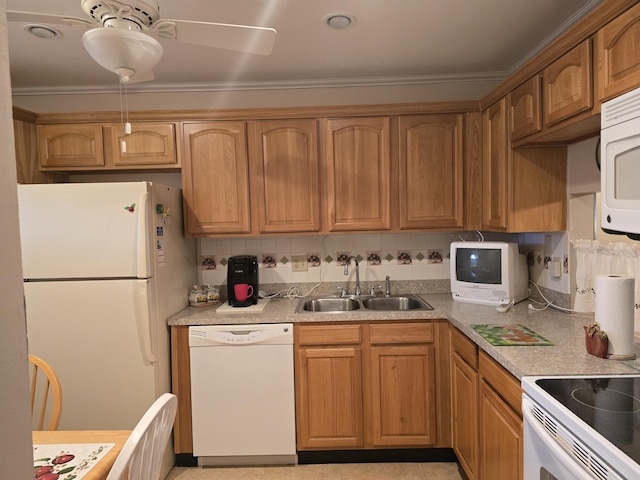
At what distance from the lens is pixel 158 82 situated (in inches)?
116

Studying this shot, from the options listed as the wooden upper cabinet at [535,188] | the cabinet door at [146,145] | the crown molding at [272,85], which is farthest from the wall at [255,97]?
the wooden upper cabinet at [535,188]

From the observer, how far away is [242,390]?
8.11 feet

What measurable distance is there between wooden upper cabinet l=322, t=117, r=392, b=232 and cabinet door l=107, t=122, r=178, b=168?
40.9 inches

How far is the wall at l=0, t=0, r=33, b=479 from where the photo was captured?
446mm

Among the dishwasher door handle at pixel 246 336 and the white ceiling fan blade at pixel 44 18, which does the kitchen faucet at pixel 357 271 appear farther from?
the white ceiling fan blade at pixel 44 18

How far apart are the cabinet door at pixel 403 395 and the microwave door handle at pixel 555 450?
110 cm

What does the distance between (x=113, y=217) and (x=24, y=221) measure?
0.47 metres

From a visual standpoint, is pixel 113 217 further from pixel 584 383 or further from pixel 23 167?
pixel 584 383

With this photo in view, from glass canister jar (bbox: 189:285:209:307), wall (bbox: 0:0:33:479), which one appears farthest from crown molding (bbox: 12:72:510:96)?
wall (bbox: 0:0:33:479)

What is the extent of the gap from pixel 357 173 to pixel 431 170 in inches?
19.3

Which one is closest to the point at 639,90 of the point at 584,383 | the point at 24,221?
the point at 584,383

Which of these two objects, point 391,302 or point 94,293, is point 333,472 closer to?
point 391,302

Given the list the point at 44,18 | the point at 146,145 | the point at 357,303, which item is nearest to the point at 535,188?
the point at 357,303

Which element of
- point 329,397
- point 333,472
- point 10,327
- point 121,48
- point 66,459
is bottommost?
point 333,472
